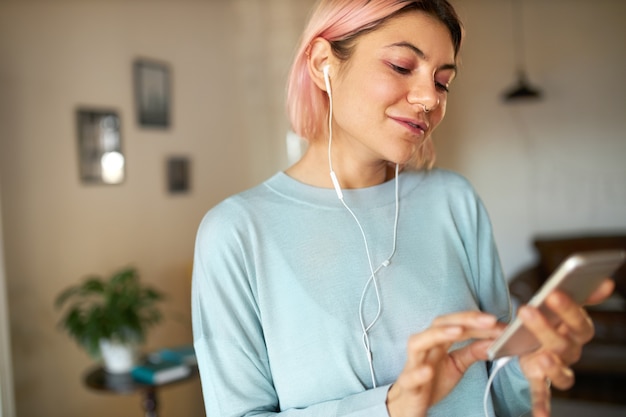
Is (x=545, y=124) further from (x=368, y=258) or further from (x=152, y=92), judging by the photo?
(x=368, y=258)

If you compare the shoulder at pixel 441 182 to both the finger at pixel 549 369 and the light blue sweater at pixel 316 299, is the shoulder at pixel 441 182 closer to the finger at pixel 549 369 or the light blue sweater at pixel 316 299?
the light blue sweater at pixel 316 299

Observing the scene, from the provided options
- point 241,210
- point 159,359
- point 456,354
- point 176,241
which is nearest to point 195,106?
point 176,241

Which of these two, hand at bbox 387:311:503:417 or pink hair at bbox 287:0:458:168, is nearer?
hand at bbox 387:311:503:417

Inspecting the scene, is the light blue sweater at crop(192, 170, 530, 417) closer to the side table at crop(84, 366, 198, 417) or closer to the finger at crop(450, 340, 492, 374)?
the finger at crop(450, 340, 492, 374)

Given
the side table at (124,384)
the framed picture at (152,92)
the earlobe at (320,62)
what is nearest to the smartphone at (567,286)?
the earlobe at (320,62)

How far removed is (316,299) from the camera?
0.85 meters

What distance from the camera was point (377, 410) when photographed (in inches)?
28.5

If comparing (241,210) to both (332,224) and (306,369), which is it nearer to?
(332,224)

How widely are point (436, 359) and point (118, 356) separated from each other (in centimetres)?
193

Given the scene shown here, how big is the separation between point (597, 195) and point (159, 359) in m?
3.45

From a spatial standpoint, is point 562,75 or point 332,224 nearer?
point 332,224

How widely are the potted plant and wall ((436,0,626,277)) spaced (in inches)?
114

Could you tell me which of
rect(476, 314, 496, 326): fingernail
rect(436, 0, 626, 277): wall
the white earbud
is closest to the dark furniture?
rect(436, 0, 626, 277): wall

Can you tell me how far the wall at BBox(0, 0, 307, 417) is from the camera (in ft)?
7.86
